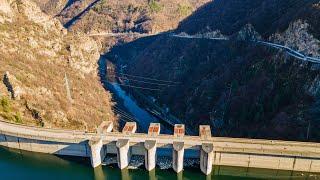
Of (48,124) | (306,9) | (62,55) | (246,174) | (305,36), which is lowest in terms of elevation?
(246,174)

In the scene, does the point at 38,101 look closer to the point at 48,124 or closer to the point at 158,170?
the point at 48,124

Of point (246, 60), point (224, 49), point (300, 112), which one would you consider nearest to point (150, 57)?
point (224, 49)

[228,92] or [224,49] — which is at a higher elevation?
[224,49]

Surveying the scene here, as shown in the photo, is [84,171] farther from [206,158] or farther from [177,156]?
[206,158]

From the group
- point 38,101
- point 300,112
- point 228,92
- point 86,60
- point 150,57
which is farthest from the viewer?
point 150,57

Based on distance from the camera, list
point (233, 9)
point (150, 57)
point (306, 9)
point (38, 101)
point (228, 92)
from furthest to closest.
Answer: point (150, 57), point (233, 9), point (228, 92), point (306, 9), point (38, 101)

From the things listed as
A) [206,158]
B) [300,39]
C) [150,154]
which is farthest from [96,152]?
[300,39]

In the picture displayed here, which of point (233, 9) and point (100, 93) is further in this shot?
point (233, 9)
